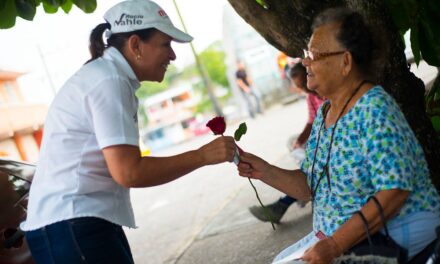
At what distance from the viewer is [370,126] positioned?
172cm

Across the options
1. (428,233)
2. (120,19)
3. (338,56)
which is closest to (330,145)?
(338,56)

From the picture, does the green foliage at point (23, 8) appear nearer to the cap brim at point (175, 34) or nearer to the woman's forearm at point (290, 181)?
the cap brim at point (175, 34)

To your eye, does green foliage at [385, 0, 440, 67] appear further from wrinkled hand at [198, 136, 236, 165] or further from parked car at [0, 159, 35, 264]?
parked car at [0, 159, 35, 264]

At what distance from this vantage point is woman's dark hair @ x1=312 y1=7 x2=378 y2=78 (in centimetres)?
187

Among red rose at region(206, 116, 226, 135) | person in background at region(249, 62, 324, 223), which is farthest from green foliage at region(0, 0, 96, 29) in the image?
person in background at region(249, 62, 324, 223)

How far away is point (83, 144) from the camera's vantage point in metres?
1.97

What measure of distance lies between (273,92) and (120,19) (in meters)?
22.5

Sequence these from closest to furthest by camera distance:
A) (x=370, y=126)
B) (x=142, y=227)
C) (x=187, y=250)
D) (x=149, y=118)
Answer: (x=370, y=126)
(x=187, y=250)
(x=142, y=227)
(x=149, y=118)

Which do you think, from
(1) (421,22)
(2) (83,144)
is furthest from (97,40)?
(1) (421,22)

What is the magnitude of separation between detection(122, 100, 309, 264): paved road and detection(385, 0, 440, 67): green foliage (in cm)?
223

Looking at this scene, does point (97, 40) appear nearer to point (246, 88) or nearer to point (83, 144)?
point (83, 144)

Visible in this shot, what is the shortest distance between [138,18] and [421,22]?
179 cm

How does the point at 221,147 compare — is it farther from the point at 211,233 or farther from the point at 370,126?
the point at 211,233

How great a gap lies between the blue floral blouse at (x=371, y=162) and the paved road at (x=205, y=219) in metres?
2.38
